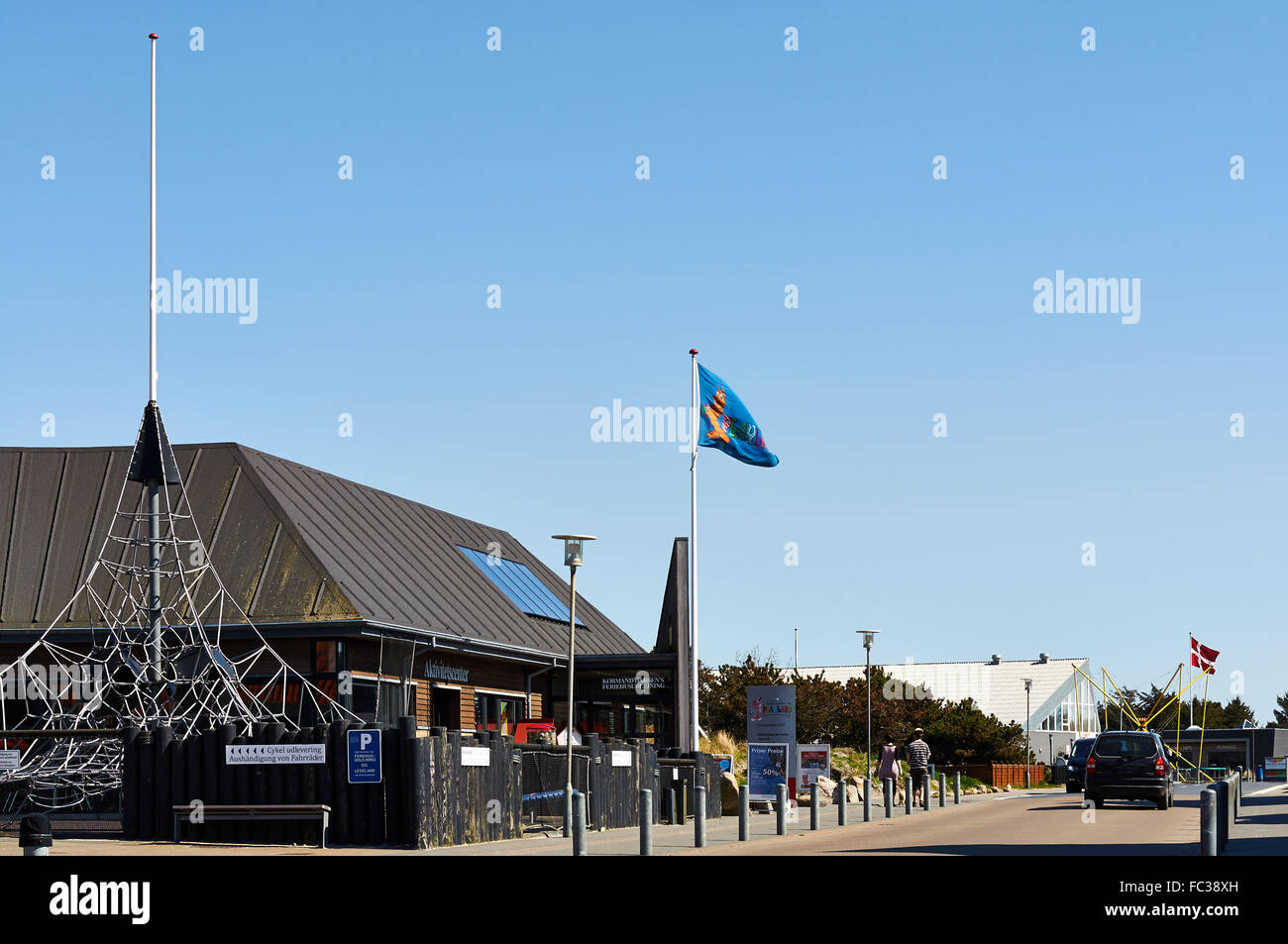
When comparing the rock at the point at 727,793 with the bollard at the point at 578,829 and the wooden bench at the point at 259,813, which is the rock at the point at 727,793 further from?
the bollard at the point at 578,829

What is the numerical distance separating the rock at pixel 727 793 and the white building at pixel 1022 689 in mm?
47652

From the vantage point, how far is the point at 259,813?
71.7ft

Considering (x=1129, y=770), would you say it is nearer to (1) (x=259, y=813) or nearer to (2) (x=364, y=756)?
(2) (x=364, y=756)

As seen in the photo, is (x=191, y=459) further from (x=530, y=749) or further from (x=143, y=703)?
(x=530, y=749)

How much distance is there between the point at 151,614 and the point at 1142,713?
106m

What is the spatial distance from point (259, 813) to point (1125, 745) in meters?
19.0

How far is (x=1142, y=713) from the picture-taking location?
122000 millimetres

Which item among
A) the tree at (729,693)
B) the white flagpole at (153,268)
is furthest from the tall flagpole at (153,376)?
the tree at (729,693)

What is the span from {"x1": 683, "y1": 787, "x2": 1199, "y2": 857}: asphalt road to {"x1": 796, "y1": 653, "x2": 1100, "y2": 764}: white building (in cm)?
5011

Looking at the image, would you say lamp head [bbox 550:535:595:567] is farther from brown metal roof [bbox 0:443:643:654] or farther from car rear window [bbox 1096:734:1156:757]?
car rear window [bbox 1096:734:1156:757]

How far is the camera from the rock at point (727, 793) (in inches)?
1363

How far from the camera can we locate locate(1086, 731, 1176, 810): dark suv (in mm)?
32125

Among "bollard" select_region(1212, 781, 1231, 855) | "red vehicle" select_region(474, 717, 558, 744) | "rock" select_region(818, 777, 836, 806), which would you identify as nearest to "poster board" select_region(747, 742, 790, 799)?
"red vehicle" select_region(474, 717, 558, 744)
